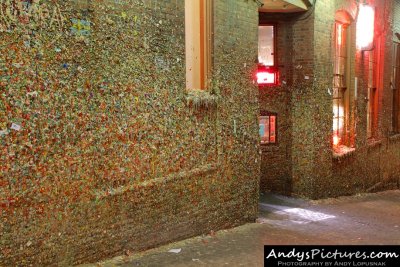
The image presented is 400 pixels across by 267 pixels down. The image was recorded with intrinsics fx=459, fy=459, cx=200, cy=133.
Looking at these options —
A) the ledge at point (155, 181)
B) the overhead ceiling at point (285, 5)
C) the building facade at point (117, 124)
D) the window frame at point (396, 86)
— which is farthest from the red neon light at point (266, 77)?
the window frame at point (396, 86)

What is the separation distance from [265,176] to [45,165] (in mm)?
6829

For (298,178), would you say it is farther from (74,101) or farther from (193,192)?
(74,101)

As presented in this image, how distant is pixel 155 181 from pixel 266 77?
537 cm

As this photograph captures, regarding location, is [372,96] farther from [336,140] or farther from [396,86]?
[336,140]

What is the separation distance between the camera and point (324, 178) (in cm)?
1091

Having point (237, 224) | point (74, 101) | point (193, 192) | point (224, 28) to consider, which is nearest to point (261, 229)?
point (237, 224)

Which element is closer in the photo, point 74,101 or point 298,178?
point 74,101

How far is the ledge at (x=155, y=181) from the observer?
5258 mm

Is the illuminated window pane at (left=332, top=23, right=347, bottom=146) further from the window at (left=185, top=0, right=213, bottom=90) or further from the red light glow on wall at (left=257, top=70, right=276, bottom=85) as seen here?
the window at (left=185, top=0, right=213, bottom=90)

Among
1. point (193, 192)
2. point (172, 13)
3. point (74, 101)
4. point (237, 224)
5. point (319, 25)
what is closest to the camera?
point (74, 101)

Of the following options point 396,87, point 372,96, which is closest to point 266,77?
point 372,96

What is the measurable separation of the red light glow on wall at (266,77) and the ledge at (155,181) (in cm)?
409

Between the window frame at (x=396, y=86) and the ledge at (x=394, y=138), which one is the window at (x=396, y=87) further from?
the ledge at (x=394, y=138)

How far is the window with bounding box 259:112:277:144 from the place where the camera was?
1063 cm
